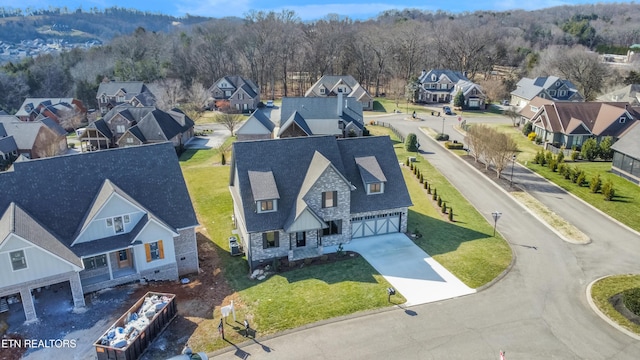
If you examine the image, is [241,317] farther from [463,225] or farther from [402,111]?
[402,111]

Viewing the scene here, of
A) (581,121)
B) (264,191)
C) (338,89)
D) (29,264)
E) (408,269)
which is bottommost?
(408,269)

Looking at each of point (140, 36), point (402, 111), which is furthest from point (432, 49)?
point (140, 36)

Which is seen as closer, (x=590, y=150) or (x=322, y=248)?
(x=322, y=248)

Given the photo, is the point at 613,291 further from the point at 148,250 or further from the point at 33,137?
the point at 33,137

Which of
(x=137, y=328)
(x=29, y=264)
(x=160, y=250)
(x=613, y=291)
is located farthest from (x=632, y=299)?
(x=29, y=264)

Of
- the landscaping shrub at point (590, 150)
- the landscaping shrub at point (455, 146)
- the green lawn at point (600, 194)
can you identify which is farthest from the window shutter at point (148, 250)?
the landscaping shrub at point (590, 150)

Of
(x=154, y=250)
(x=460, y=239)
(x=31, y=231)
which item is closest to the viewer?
(x=31, y=231)
